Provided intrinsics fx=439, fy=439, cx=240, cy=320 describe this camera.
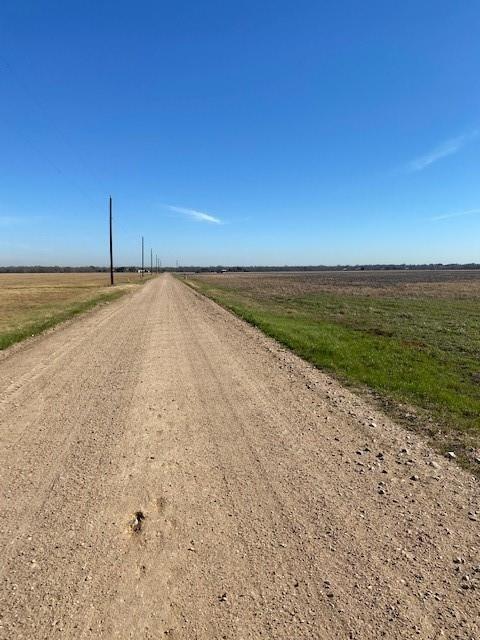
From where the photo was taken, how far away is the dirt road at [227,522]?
2832 mm

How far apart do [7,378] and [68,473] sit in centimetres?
527

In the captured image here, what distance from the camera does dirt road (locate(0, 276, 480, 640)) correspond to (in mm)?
2832

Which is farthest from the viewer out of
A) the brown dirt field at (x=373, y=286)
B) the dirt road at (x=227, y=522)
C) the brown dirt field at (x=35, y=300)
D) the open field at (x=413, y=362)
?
the brown dirt field at (x=373, y=286)

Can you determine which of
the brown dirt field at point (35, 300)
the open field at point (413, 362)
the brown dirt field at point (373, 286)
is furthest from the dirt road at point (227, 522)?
the brown dirt field at point (373, 286)

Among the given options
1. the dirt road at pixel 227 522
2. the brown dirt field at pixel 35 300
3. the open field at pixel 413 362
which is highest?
the dirt road at pixel 227 522

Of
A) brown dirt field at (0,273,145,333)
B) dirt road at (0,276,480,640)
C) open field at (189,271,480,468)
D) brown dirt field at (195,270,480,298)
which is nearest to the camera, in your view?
dirt road at (0,276,480,640)

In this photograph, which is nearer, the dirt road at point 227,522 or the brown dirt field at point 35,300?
the dirt road at point 227,522

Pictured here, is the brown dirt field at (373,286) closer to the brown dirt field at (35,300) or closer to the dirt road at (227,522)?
the brown dirt field at (35,300)

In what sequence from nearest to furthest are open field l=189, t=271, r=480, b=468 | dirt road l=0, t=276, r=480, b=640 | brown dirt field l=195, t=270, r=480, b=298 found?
1. dirt road l=0, t=276, r=480, b=640
2. open field l=189, t=271, r=480, b=468
3. brown dirt field l=195, t=270, r=480, b=298

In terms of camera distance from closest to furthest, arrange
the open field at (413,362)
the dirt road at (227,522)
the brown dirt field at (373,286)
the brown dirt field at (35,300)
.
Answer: the dirt road at (227,522) → the open field at (413,362) → the brown dirt field at (35,300) → the brown dirt field at (373,286)

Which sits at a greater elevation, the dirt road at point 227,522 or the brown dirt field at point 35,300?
the dirt road at point 227,522

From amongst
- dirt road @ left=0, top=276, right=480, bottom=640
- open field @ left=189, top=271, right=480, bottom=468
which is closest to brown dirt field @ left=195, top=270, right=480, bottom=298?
open field @ left=189, top=271, right=480, bottom=468

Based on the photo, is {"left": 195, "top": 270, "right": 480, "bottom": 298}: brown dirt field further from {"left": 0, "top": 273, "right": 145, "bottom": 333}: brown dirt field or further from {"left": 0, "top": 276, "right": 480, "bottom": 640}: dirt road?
{"left": 0, "top": 276, "right": 480, "bottom": 640}: dirt road

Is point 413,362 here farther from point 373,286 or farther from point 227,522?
point 373,286
